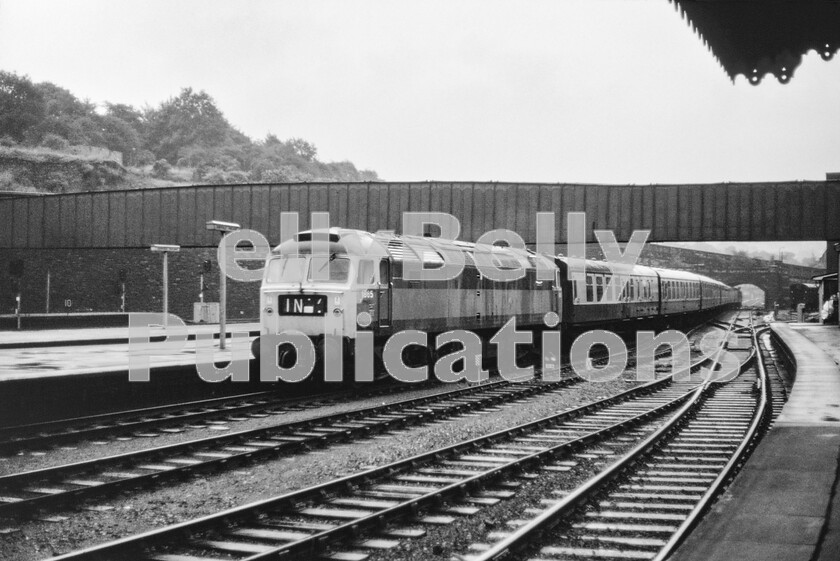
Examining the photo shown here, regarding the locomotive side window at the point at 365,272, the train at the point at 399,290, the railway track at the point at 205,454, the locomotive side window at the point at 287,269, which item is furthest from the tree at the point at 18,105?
the railway track at the point at 205,454

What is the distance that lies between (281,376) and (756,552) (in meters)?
11.4

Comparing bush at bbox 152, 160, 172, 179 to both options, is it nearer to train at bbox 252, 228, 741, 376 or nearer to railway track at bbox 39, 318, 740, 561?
train at bbox 252, 228, 741, 376

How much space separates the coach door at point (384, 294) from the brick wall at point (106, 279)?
98.8 ft

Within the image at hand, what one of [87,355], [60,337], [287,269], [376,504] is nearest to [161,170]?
[60,337]

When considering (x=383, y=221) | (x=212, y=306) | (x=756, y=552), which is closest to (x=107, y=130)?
(x=212, y=306)

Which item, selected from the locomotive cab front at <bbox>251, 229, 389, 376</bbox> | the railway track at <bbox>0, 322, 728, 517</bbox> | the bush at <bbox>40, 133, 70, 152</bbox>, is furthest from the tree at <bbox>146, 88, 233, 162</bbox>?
the railway track at <bbox>0, 322, 728, 517</bbox>

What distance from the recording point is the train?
15.1 meters

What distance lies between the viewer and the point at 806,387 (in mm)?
Answer: 14352

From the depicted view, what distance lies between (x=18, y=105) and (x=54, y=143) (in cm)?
428

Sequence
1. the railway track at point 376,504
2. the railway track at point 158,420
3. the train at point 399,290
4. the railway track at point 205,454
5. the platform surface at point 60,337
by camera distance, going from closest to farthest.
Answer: the railway track at point 376,504, the railway track at point 205,454, the railway track at point 158,420, the train at point 399,290, the platform surface at point 60,337

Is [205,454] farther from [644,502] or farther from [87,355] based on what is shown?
[87,355]

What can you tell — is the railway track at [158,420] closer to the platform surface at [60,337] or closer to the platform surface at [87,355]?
the platform surface at [87,355]

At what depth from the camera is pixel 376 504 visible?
7547 millimetres

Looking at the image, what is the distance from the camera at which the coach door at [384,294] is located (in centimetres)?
1560
